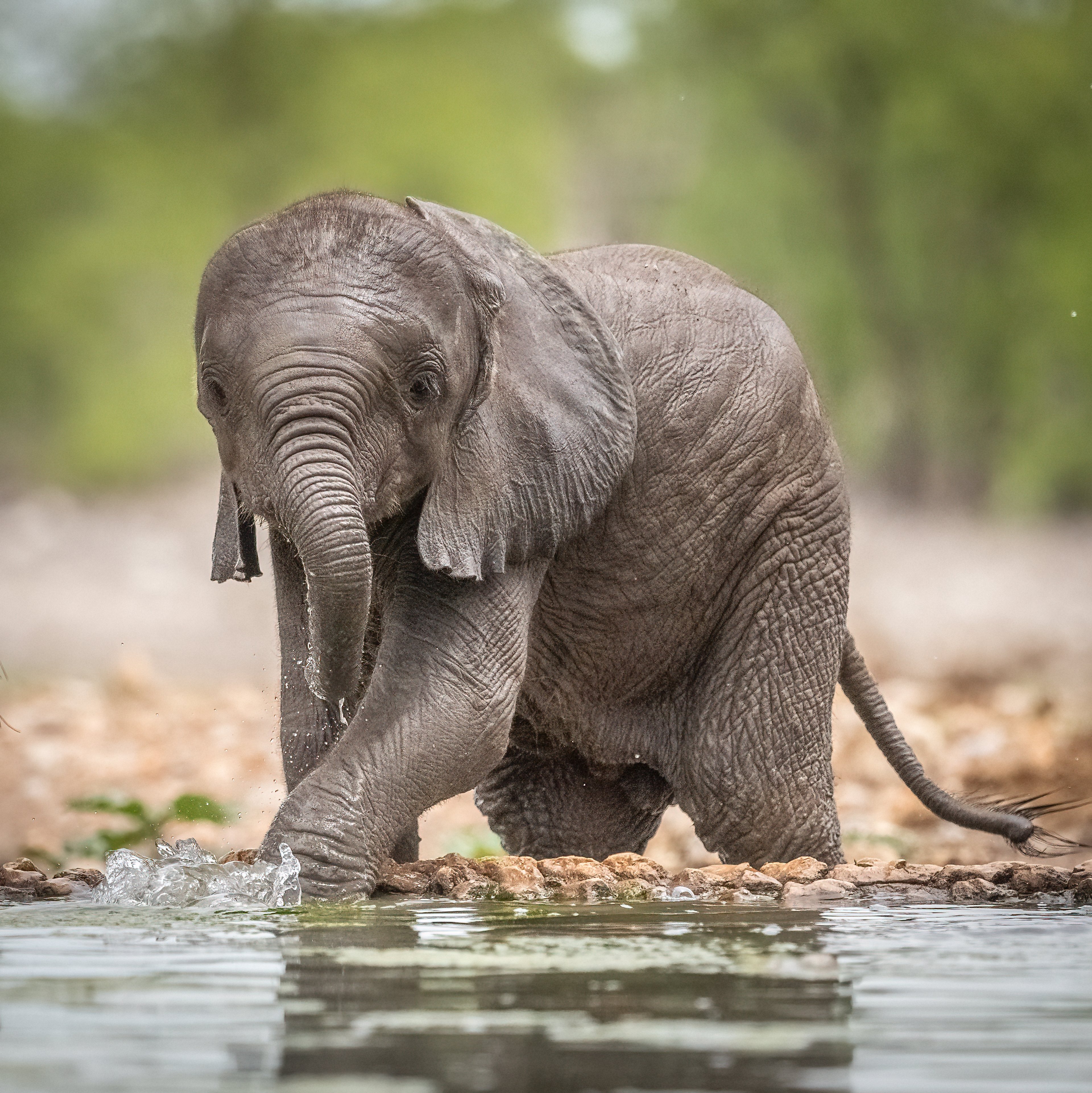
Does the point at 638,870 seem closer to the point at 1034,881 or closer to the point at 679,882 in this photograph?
the point at 679,882

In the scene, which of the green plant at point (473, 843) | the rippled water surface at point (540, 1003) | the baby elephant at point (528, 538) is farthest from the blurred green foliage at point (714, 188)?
the rippled water surface at point (540, 1003)

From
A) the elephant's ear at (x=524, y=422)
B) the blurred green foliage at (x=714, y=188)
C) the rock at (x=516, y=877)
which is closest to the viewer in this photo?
the rock at (x=516, y=877)

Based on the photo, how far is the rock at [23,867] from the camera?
5730 mm

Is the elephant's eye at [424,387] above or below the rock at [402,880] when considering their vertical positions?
above

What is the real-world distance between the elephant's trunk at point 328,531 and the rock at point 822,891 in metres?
1.30

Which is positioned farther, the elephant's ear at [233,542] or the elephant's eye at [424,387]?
the elephant's ear at [233,542]

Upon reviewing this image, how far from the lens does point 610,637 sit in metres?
6.18

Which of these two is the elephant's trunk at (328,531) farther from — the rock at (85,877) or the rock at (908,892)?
the rock at (908,892)

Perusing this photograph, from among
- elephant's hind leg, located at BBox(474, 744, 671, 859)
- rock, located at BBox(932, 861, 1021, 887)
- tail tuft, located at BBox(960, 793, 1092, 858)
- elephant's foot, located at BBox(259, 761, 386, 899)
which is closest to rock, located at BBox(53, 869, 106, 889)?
elephant's foot, located at BBox(259, 761, 386, 899)

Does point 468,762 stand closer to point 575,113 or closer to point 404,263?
point 404,263

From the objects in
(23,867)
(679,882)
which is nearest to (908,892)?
(679,882)

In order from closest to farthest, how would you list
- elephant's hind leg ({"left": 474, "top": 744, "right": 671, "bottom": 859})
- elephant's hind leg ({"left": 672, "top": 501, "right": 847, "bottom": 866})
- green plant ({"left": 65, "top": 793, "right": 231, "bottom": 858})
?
1. elephant's hind leg ({"left": 672, "top": 501, "right": 847, "bottom": 866})
2. elephant's hind leg ({"left": 474, "top": 744, "right": 671, "bottom": 859})
3. green plant ({"left": 65, "top": 793, "right": 231, "bottom": 858})

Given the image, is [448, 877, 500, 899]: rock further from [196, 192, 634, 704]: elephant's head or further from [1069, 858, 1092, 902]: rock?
[1069, 858, 1092, 902]: rock

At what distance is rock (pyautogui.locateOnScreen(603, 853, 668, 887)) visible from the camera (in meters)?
5.38
